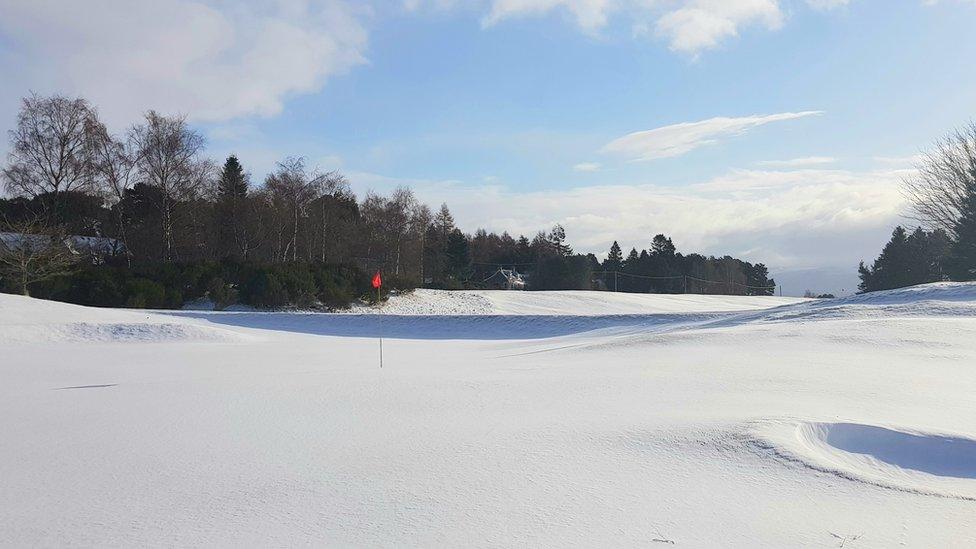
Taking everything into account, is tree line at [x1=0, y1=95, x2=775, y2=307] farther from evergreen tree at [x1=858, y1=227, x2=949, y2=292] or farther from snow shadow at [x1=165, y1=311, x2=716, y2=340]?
evergreen tree at [x1=858, y1=227, x2=949, y2=292]

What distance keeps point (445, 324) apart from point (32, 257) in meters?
15.2

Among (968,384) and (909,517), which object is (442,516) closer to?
(909,517)

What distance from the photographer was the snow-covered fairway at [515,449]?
4.37 metres

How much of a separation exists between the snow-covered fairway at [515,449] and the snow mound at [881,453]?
22 mm

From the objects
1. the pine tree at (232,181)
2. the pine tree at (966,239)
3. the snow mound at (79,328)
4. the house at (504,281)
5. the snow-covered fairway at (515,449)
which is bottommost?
the snow-covered fairway at (515,449)

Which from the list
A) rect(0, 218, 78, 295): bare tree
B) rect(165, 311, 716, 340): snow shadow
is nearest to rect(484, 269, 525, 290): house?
rect(165, 311, 716, 340): snow shadow

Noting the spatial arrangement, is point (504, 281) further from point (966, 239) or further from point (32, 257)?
point (32, 257)

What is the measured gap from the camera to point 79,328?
1892 centimetres

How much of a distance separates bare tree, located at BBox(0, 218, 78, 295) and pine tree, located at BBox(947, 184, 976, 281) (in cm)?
4218

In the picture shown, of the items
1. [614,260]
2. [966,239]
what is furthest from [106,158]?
[614,260]

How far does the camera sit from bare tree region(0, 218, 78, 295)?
1005 inches

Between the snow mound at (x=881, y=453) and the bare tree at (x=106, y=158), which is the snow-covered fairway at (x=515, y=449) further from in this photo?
the bare tree at (x=106, y=158)

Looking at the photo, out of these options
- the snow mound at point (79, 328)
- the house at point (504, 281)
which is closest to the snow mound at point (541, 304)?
the snow mound at point (79, 328)

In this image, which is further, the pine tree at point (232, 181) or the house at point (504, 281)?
the house at point (504, 281)
